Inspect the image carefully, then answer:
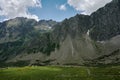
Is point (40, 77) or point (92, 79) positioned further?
point (40, 77)

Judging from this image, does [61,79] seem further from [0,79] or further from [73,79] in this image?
[0,79]

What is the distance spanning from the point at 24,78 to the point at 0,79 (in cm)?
1103

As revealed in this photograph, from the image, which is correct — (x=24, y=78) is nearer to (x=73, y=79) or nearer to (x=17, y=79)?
(x=17, y=79)

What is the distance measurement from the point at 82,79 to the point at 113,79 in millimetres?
13668

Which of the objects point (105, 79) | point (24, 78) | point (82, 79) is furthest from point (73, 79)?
point (24, 78)

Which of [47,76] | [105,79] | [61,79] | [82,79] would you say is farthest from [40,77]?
[105,79]

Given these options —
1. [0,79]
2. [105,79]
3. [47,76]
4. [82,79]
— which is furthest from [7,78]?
[105,79]

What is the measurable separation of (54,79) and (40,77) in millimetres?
8887

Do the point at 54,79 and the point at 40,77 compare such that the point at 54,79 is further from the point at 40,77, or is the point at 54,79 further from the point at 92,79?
the point at 92,79

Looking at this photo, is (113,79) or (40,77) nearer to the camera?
(113,79)

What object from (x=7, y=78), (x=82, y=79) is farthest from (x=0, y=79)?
(x=82, y=79)

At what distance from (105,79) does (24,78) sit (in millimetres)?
36952

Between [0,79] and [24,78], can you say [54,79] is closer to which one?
[24,78]

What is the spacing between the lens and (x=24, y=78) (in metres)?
114
